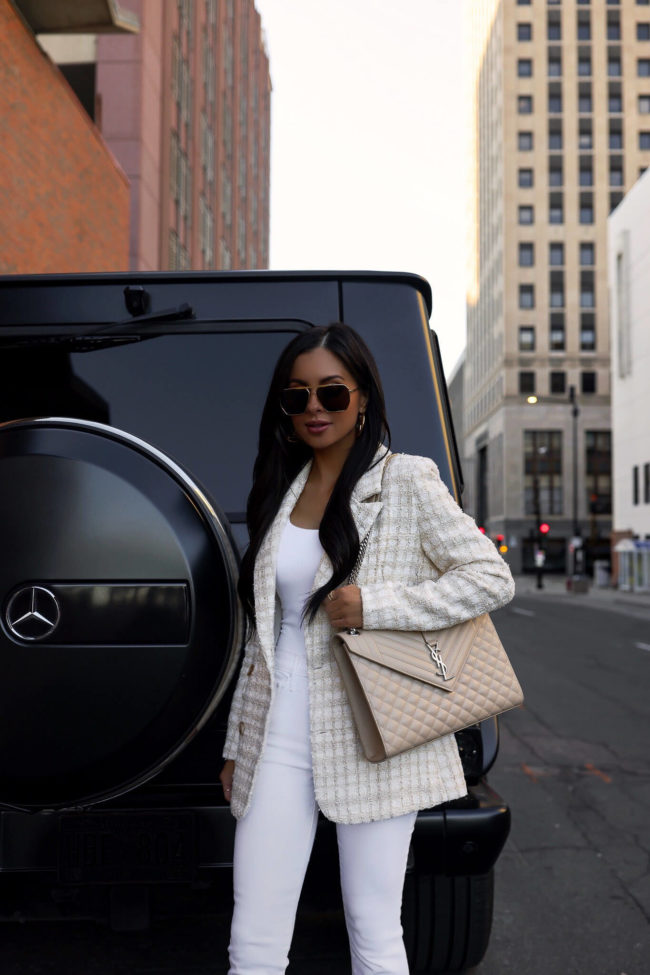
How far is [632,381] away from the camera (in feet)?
140

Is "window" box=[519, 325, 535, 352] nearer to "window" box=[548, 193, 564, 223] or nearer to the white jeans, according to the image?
"window" box=[548, 193, 564, 223]

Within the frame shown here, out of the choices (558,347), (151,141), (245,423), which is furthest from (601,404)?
(245,423)

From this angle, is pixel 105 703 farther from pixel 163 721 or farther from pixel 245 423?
pixel 245 423

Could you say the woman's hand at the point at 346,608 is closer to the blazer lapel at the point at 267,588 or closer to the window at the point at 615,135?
the blazer lapel at the point at 267,588

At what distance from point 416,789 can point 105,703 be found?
2.29ft

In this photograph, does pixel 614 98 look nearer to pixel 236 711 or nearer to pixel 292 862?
pixel 236 711

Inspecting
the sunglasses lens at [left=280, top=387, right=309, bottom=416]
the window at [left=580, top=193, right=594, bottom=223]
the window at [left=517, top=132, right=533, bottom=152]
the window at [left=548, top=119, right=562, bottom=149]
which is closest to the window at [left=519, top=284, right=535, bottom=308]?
the window at [left=580, top=193, right=594, bottom=223]

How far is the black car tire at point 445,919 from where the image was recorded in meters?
2.46

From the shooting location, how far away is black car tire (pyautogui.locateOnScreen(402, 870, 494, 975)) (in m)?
2.46

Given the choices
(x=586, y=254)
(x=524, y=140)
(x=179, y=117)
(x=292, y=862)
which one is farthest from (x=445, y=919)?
(x=524, y=140)

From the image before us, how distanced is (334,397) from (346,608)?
0.52 m

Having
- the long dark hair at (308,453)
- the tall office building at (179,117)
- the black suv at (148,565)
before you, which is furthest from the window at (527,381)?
the long dark hair at (308,453)

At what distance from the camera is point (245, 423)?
2.60 meters

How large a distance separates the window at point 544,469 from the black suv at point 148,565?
6636 centimetres
